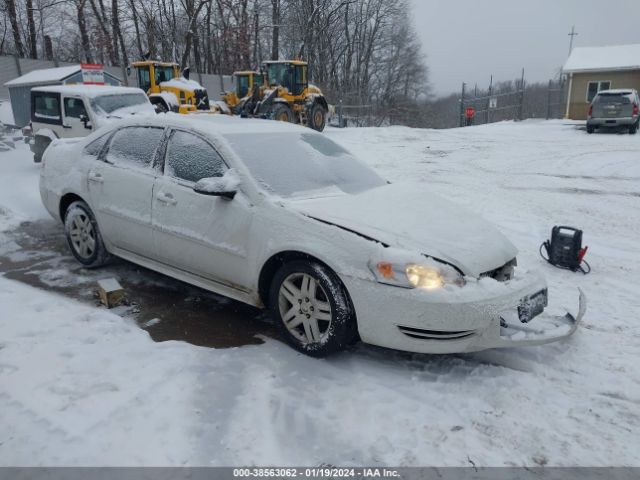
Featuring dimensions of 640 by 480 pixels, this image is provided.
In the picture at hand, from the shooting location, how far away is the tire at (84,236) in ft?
16.1

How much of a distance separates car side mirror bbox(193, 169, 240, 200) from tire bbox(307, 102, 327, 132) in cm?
1686

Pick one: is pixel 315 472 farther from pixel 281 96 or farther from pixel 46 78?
pixel 46 78

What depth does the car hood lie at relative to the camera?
322 centimetres

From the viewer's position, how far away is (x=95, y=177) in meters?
4.79

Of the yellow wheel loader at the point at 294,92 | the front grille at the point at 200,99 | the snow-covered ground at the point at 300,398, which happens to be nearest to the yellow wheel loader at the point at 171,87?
the front grille at the point at 200,99

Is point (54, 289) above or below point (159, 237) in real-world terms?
below

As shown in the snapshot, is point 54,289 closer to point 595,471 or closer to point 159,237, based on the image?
point 159,237

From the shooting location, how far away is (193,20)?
1283 inches

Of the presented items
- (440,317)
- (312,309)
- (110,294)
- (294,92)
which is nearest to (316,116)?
(294,92)

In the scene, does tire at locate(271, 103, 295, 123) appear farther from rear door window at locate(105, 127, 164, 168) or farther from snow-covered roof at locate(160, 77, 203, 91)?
rear door window at locate(105, 127, 164, 168)

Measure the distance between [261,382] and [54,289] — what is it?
2498 millimetres

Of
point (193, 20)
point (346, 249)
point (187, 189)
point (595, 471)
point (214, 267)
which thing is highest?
point (193, 20)

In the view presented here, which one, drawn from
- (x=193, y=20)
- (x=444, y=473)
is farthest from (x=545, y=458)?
(x=193, y=20)

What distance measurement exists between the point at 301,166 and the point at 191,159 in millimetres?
886
